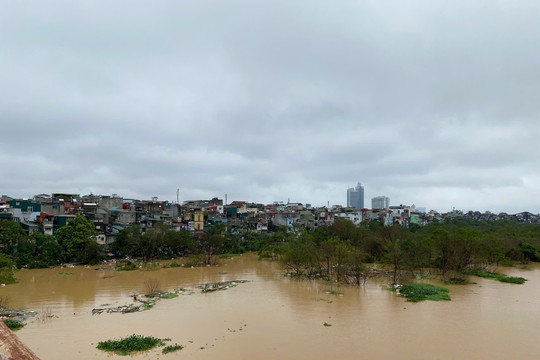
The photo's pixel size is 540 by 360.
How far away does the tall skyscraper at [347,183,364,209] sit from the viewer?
15336 centimetres

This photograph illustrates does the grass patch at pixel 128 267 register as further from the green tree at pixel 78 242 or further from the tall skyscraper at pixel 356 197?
the tall skyscraper at pixel 356 197

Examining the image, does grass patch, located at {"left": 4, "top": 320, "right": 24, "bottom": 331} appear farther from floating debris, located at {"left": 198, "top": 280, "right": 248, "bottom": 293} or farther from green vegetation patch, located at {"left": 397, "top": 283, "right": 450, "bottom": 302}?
green vegetation patch, located at {"left": 397, "top": 283, "right": 450, "bottom": 302}

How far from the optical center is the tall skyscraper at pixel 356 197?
153363 mm

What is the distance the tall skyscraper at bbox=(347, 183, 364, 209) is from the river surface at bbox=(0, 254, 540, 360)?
13013cm

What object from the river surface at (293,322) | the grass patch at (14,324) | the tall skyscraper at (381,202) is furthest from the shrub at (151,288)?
the tall skyscraper at (381,202)

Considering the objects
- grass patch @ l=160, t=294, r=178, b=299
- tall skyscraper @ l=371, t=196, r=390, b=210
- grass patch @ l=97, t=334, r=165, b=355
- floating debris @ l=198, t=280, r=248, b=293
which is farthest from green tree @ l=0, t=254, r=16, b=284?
tall skyscraper @ l=371, t=196, r=390, b=210

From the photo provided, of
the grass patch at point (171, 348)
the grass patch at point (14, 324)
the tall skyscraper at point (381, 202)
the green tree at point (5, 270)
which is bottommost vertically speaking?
the grass patch at point (14, 324)

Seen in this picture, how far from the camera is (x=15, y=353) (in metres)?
3.41

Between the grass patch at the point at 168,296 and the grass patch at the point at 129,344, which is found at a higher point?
the grass patch at the point at 129,344

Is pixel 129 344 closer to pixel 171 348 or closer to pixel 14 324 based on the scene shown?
pixel 171 348

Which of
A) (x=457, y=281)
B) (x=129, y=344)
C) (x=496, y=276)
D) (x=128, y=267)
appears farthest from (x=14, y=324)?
(x=496, y=276)

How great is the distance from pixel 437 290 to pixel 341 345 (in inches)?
459

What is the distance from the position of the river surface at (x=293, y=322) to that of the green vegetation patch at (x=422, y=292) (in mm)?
595

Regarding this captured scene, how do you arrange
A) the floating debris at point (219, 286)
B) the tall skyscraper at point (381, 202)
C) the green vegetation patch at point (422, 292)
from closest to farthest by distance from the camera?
the green vegetation patch at point (422, 292)
the floating debris at point (219, 286)
the tall skyscraper at point (381, 202)
